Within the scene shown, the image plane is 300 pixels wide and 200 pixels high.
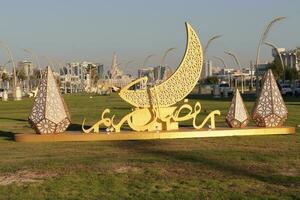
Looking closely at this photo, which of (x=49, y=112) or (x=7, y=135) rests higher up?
(x=49, y=112)

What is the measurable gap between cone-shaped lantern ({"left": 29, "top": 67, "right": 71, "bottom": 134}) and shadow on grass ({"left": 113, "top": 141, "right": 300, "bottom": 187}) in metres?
2.17

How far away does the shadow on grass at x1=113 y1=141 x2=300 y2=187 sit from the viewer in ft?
31.3

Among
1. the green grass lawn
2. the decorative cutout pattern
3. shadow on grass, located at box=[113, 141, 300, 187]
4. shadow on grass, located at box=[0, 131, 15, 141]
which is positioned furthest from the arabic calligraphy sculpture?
shadow on grass, located at box=[0, 131, 15, 141]

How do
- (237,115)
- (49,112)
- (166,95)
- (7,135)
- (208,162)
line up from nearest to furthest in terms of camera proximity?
(208,162) → (49,112) → (166,95) → (237,115) → (7,135)

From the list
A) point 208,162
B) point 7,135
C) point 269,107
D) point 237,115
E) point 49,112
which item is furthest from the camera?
point 7,135

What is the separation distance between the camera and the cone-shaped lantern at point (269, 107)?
57.9ft

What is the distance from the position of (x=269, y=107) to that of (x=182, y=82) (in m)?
2.82

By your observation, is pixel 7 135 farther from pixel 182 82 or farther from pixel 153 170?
pixel 153 170

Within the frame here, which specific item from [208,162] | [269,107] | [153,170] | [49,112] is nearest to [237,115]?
[269,107]

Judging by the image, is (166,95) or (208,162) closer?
(208,162)

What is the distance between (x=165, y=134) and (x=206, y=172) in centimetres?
663

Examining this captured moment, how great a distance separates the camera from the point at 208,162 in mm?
11469

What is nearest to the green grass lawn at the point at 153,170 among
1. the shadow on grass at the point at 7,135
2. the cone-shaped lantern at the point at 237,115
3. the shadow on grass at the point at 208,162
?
the shadow on grass at the point at 208,162

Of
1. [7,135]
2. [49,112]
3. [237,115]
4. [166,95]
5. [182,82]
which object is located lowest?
[7,135]
